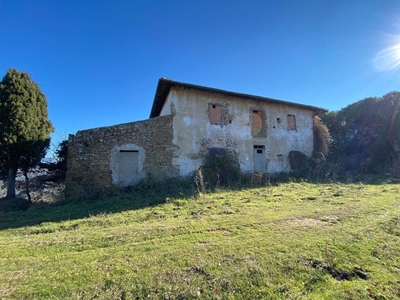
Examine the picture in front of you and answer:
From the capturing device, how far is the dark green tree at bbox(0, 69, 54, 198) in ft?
30.0

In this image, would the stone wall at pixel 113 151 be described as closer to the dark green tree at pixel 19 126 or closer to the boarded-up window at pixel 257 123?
the dark green tree at pixel 19 126

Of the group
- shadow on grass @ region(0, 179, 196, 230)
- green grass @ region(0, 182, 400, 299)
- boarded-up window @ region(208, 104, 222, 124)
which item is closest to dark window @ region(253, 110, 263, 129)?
boarded-up window @ region(208, 104, 222, 124)

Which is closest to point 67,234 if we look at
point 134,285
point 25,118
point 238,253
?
point 134,285

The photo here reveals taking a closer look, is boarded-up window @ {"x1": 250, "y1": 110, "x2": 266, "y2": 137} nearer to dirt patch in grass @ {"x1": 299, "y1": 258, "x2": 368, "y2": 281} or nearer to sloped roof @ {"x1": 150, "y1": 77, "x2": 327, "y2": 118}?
sloped roof @ {"x1": 150, "y1": 77, "x2": 327, "y2": 118}

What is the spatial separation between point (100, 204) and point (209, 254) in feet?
18.6

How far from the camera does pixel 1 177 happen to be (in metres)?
9.91

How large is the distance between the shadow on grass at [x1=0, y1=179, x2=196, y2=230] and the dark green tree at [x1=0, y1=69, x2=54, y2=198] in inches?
109

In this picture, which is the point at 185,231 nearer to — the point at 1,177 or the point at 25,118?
the point at 25,118

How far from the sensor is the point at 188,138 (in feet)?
38.1

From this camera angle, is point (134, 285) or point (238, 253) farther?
point (238, 253)

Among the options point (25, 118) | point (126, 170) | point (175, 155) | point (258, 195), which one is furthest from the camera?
point (175, 155)

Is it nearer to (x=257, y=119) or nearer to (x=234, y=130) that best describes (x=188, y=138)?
(x=234, y=130)

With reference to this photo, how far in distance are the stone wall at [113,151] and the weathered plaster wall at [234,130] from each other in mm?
610

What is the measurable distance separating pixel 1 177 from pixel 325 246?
12.9 metres
